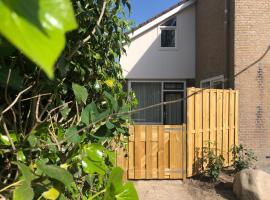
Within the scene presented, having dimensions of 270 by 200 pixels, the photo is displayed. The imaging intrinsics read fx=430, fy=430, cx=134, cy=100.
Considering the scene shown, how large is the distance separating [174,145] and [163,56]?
987cm

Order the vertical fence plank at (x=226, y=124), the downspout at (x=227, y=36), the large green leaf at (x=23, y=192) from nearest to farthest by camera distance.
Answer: the large green leaf at (x=23, y=192)
the vertical fence plank at (x=226, y=124)
the downspout at (x=227, y=36)

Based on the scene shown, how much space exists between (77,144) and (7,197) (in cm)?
36

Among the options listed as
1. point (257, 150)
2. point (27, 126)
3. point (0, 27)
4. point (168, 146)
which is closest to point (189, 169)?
point (168, 146)

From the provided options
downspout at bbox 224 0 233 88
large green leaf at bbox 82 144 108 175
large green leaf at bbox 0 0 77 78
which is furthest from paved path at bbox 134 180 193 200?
large green leaf at bbox 0 0 77 78

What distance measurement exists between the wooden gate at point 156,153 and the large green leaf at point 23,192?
8.18 m

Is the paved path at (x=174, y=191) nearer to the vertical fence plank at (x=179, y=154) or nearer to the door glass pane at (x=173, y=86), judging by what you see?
the vertical fence plank at (x=179, y=154)

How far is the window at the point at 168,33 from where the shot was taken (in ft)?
61.8

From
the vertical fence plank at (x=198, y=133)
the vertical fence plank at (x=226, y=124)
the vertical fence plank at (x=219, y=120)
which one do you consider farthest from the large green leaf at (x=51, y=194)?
the vertical fence plank at (x=226, y=124)

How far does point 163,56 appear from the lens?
62.5 feet

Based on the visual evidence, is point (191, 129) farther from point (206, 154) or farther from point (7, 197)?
point (7, 197)

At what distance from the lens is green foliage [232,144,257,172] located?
10.5 m

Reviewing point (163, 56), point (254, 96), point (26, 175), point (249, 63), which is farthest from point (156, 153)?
point (163, 56)

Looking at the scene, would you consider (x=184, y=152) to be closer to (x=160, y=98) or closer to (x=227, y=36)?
(x=227, y=36)

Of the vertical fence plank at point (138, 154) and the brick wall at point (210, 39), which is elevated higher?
the brick wall at point (210, 39)
